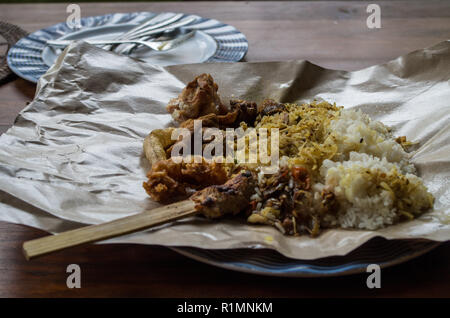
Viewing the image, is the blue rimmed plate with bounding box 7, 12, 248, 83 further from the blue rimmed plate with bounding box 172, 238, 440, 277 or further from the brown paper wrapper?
the blue rimmed plate with bounding box 172, 238, 440, 277

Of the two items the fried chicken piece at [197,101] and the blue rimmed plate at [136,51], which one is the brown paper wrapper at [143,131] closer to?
the fried chicken piece at [197,101]

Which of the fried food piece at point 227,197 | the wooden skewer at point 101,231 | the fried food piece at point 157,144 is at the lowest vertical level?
the wooden skewer at point 101,231

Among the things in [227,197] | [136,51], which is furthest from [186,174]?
[136,51]

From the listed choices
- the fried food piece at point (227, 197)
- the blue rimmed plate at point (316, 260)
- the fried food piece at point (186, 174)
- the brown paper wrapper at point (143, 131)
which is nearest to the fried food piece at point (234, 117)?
the brown paper wrapper at point (143, 131)

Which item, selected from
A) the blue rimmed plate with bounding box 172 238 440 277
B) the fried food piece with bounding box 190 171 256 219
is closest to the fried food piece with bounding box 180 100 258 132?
the fried food piece with bounding box 190 171 256 219

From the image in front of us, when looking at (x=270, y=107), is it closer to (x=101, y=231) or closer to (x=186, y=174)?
(x=186, y=174)

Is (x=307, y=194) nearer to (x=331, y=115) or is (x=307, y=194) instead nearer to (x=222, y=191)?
(x=222, y=191)
